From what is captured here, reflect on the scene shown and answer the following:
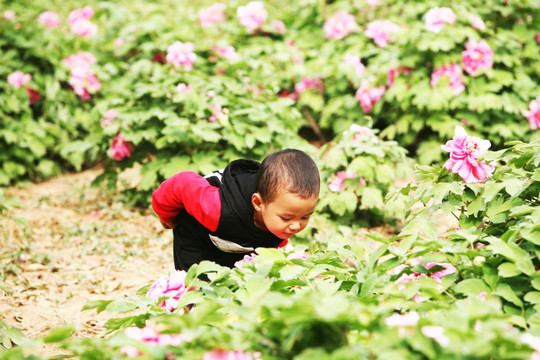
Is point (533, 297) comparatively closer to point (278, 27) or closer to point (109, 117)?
point (109, 117)

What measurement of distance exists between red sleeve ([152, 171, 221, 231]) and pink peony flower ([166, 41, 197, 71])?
7.57 feet

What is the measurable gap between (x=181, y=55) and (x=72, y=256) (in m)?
1.93

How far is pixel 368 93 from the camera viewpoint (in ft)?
16.7

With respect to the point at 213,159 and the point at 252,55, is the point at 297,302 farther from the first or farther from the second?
the point at 252,55

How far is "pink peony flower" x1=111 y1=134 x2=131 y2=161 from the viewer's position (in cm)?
438

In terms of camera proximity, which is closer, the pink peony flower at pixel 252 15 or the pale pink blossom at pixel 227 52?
the pale pink blossom at pixel 227 52

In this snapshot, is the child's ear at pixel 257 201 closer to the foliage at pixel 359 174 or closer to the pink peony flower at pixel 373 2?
the foliage at pixel 359 174

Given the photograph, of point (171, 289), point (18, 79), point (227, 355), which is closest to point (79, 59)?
point (18, 79)

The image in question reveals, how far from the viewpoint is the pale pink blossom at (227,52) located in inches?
196

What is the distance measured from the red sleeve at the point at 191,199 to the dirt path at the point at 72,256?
67cm

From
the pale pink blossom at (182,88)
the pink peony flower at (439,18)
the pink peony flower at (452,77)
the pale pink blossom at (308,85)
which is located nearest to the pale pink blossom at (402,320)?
the pale pink blossom at (182,88)

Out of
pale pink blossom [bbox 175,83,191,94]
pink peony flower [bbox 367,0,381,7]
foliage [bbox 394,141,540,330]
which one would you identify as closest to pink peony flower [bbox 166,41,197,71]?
pale pink blossom [bbox 175,83,191,94]

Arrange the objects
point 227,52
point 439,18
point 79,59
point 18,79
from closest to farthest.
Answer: point 439,18
point 227,52
point 18,79
point 79,59

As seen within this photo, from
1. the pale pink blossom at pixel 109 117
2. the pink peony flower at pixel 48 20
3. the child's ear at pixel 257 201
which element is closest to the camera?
the child's ear at pixel 257 201
